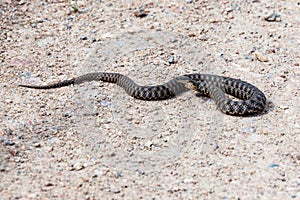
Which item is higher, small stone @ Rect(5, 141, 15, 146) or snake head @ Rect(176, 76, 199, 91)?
snake head @ Rect(176, 76, 199, 91)

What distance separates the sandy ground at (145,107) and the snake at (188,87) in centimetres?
16

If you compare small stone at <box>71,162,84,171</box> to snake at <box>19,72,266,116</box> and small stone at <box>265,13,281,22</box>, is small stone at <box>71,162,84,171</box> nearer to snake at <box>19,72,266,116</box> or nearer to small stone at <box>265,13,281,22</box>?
snake at <box>19,72,266,116</box>

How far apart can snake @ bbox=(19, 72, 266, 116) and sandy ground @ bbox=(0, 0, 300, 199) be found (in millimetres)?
161

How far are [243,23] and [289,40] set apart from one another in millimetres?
1335

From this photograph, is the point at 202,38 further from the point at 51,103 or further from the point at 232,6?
the point at 51,103

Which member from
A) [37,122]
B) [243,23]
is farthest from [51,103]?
[243,23]

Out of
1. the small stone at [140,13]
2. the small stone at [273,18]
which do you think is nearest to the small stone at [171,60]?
the small stone at [140,13]

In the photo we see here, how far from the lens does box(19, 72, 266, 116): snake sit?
438 inches

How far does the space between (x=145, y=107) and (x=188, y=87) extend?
1051 millimetres

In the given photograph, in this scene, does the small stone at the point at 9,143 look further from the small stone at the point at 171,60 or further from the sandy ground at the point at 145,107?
the small stone at the point at 171,60

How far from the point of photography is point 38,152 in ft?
30.8

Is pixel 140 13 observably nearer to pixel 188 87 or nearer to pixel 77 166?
pixel 188 87

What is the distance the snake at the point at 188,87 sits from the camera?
36.5ft

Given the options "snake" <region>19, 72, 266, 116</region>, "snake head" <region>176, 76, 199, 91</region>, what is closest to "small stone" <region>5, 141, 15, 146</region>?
"snake" <region>19, 72, 266, 116</region>
